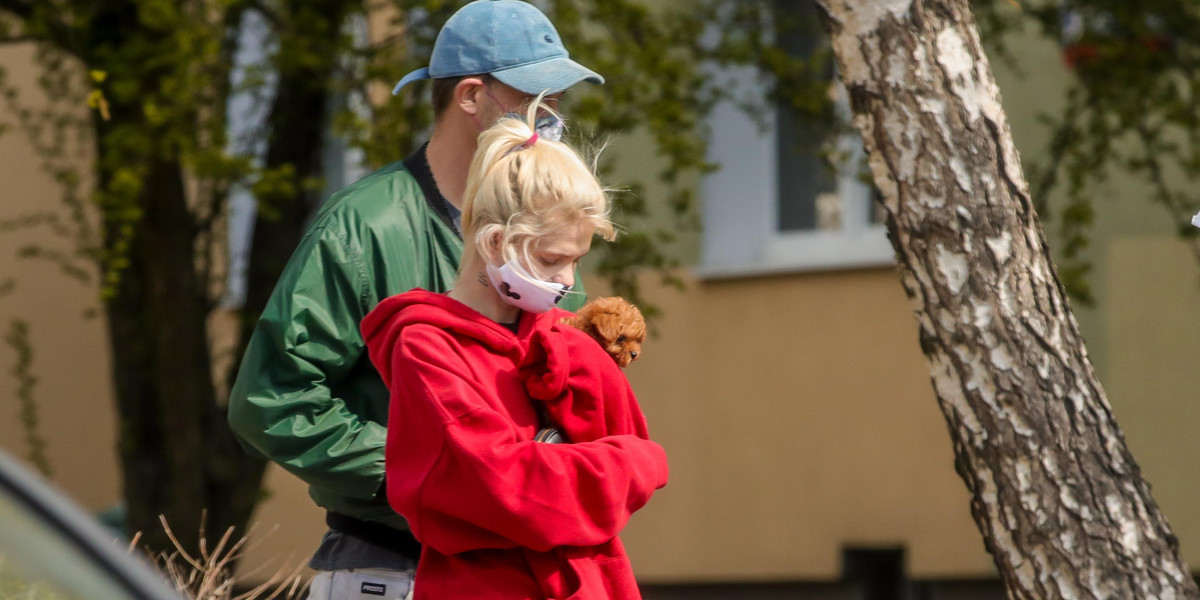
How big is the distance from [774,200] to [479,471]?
22.0ft

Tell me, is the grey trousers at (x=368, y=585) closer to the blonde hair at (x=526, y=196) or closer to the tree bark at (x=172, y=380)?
the blonde hair at (x=526, y=196)

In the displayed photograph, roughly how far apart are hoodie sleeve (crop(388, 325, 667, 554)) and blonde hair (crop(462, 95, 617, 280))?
19 centimetres

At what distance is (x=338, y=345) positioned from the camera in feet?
8.57

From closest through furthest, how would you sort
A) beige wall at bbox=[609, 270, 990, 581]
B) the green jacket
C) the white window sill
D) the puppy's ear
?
the puppy's ear
the green jacket
beige wall at bbox=[609, 270, 990, 581]
the white window sill

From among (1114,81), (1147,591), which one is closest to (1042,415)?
(1147,591)

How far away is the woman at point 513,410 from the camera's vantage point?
7.16ft

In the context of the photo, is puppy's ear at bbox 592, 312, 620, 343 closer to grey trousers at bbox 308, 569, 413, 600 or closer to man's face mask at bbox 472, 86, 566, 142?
man's face mask at bbox 472, 86, 566, 142

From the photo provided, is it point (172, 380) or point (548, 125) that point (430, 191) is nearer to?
point (548, 125)

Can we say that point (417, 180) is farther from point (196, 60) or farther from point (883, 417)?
point (883, 417)

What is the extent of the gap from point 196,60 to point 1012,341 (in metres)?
3.92

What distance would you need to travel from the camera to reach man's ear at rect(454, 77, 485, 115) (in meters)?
2.77

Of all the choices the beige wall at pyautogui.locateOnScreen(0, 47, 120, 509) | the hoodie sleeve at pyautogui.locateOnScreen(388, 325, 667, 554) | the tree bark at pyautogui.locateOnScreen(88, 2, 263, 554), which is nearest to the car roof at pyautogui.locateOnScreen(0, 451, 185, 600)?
the hoodie sleeve at pyautogui.locateOnScreen(388, 325, 667, 554)

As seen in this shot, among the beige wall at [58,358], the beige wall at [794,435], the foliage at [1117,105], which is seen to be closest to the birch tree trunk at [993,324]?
the foliage at [1117,105]

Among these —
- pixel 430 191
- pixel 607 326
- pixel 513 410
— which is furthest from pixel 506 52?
pixel 513 410
